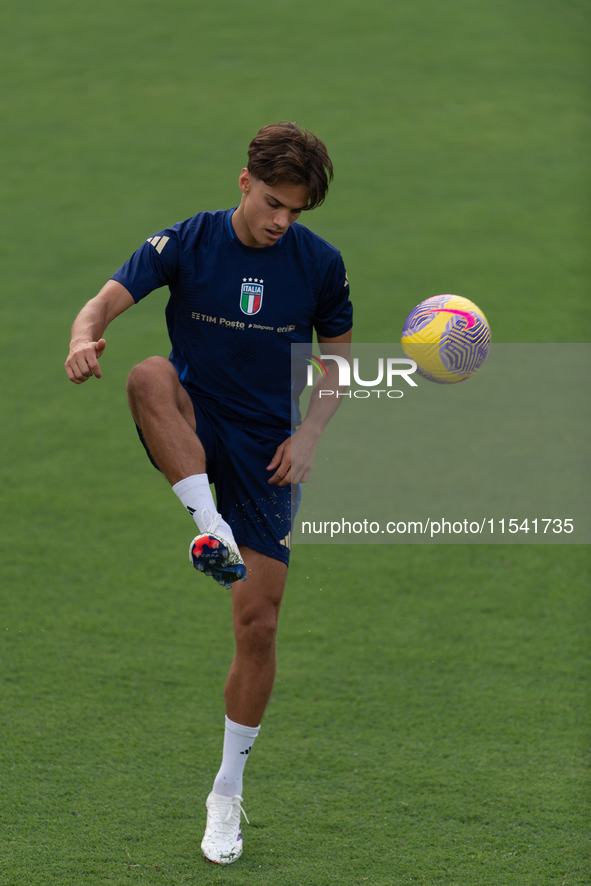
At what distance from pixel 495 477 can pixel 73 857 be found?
3974mm

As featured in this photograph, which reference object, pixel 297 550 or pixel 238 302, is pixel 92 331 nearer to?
pixel 238 302

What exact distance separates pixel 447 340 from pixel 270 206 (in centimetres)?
85

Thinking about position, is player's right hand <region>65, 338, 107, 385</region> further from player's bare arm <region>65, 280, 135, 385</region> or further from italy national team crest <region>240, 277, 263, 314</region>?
italy national team crest <region>240, 277, 263, 314</region>

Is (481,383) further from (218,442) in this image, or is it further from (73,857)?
(73,857)

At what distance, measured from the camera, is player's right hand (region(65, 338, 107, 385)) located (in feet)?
9.25

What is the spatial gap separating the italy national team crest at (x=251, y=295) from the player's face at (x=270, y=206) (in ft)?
0.46

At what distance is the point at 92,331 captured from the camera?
297 cm

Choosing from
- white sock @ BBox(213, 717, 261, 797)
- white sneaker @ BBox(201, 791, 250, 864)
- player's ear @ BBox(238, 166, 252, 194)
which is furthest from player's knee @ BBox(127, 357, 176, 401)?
white sneaker @ BBox(201, 791, 250, 864)

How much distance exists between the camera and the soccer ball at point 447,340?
3.52 m

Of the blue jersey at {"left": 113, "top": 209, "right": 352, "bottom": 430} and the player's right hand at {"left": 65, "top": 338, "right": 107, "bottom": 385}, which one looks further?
the blue jersey at {"left": 113, "top": 209, "right": 352, "bottom": 430}

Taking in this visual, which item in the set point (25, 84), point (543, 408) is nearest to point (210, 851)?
point (543, 408)

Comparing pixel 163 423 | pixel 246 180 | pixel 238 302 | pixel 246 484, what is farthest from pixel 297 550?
pixel 246 180

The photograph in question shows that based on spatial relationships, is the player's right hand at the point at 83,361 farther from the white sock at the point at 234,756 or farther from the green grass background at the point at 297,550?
the green grass background at the point at 297,550

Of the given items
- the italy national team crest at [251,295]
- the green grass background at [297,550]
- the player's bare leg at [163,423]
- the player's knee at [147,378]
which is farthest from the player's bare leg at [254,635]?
the italy national team crest at [251,295]
